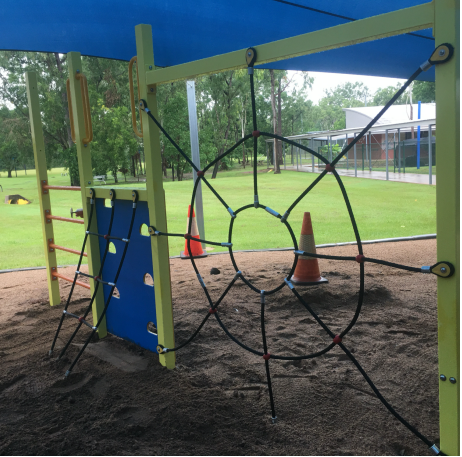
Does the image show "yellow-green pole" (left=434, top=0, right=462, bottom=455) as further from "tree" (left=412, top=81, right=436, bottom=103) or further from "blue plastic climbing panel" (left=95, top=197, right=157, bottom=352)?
"tree" (left=412, top=81, right=436, bottom=103)

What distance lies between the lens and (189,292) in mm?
4293

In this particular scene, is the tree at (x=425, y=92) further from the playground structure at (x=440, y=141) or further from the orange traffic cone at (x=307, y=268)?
the playground structure at (x=440, y=141)

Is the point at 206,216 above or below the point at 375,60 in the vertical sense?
below

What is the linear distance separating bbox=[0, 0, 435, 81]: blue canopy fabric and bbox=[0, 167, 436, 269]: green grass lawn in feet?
7.39

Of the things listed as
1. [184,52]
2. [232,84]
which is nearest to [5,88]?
[232,84]

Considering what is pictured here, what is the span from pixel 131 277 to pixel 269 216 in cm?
944

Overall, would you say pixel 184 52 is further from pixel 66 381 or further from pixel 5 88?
pixel 5 88

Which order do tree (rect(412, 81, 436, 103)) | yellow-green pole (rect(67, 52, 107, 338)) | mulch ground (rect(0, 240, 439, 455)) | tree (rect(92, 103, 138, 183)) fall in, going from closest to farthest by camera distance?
mulch ground (rect(0, 240, 439, 455)) → yellow-green pole (rect(67, 52, 107, 338)) → tree (rect(92, 103, 138, 183)) → tree (rect(412, 81, 436, 103))

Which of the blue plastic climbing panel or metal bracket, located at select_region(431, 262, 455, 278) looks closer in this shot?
metal bracket, located at select_region(431, 262, 455, 278)

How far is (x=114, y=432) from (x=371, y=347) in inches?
65.8

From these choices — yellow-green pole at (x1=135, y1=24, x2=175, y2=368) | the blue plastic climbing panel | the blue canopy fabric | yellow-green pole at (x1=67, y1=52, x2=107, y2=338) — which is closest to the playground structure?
yellow-green pole at (x1=135, y1=24, x2=175, y2=368)

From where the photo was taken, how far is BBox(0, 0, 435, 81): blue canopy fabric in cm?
338

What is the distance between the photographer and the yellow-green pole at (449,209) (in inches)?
56.6

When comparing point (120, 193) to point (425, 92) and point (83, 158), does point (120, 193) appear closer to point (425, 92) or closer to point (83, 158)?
point (83, 158)
